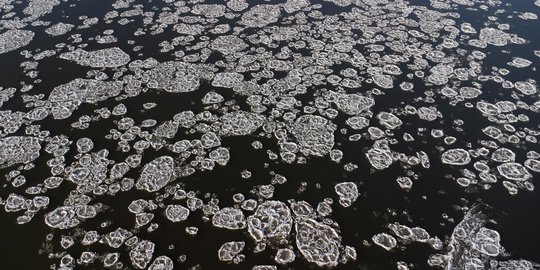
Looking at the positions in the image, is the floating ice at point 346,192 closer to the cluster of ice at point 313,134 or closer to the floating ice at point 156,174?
the cluster of ice at point 313,134

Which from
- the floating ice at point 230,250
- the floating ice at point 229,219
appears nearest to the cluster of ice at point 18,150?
the floating ice at point 229,219

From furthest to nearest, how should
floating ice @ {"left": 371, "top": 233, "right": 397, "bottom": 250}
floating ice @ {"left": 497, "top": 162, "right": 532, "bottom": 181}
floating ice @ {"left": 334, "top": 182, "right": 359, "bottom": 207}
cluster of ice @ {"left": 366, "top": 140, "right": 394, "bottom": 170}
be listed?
cluster of ice @ {"left": 366, "top": 140, "right": 394, "bottom": 170}
floating ice @ {"left": 497, "top": 162, "right": 532, "bottom": 181}
floating ice @ {"left": 334, "top": 182, "right": 359, "bottom": 207}
floating ice @ {"left": 371, "top": 233, "right": 397, "bottom": 250}

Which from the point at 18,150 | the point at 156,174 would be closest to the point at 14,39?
the point at 18,150

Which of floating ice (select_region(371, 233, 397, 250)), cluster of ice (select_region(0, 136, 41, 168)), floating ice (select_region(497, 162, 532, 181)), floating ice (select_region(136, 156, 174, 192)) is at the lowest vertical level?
cluster of ice (select_region(0, 136, 41, 168))

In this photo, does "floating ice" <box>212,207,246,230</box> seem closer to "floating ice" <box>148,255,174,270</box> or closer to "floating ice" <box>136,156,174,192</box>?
"floating ice" <box>148,255,174,270</box>

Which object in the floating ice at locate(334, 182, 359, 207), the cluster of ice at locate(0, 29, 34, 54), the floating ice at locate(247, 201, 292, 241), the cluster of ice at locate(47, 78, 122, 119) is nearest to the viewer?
the floating ice at locate(247, 201, 292, 241)

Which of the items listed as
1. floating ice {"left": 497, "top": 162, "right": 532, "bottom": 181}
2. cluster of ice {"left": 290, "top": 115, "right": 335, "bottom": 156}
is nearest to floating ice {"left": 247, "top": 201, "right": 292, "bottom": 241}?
cluster of ice {"left": 290, "top": 115, "right": 335, "bottom": 156}

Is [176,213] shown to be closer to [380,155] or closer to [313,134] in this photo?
[313,134]

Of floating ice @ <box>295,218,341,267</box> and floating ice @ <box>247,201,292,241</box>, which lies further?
floating ice @ <box>247,201,292,241</box>

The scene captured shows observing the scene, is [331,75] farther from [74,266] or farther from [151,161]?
[74,266]

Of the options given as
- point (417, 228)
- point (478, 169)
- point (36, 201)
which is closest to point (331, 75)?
point (478, 169)
